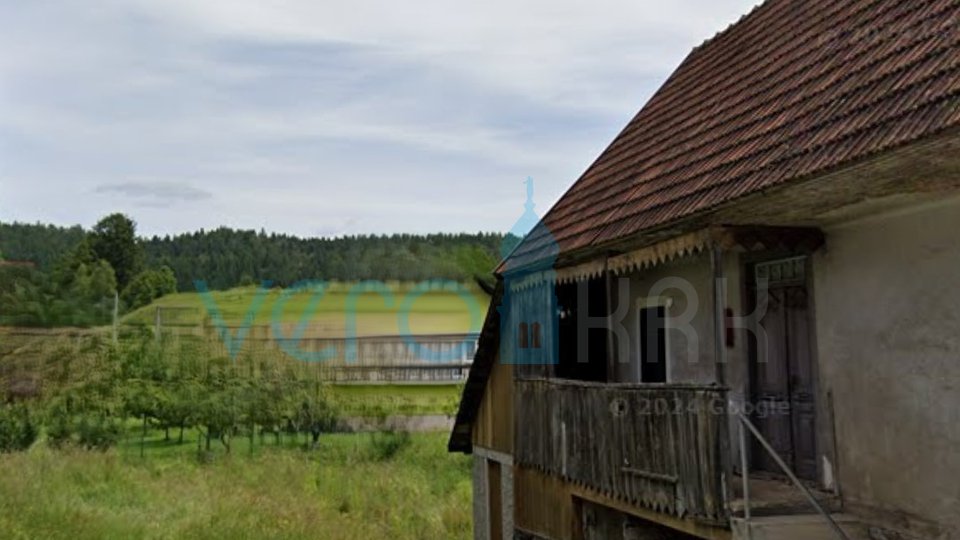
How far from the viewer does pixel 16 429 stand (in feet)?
98.6

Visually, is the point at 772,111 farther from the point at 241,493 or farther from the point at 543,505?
the point at 241,493

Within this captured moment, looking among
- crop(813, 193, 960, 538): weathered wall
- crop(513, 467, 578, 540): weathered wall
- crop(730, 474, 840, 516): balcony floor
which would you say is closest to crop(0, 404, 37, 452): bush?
crop(513, 467, 578, 540): weathered wall

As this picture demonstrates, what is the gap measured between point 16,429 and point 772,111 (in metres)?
32.2

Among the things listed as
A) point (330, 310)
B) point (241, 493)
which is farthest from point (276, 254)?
point (241, 493)

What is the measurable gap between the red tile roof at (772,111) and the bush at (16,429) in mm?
27152

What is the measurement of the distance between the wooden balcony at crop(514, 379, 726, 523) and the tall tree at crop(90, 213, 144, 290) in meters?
49.8

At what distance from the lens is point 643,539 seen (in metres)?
8.61

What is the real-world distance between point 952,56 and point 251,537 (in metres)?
16.6

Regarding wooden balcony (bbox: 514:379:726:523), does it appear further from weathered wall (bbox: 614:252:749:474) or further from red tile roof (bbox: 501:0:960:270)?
red tile roof (bbox: 501:0:960:270)

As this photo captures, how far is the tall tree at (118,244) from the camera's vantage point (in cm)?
A: 5347

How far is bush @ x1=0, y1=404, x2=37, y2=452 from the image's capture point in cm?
2969

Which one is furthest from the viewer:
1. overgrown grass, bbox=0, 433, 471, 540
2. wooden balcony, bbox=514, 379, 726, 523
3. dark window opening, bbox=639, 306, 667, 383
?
overgrown grass, bbox=0, 433, 471, 540

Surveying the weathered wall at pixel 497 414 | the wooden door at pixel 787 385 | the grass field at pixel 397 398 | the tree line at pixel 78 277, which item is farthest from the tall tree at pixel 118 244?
the wooden door at pixel 787 385

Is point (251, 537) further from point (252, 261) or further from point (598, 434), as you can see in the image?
point (252, 261)
